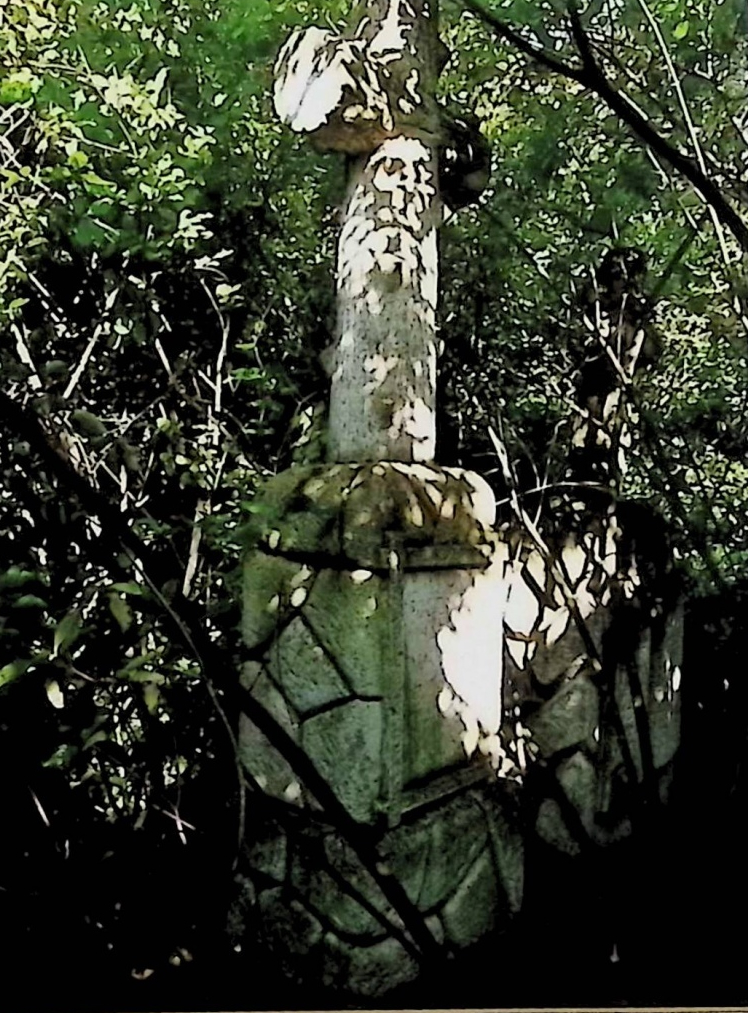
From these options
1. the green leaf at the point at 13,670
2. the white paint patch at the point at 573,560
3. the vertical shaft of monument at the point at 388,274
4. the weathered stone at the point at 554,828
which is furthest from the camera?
the white paint patch at the point at 573,560

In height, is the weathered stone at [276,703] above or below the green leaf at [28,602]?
below

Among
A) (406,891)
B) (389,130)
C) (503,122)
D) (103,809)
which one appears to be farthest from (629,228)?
(103,809)

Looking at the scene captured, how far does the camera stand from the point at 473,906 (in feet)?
4.59

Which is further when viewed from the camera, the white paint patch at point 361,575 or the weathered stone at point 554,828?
the weathered stone at point 554,828

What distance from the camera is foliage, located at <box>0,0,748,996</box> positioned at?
1321 millimetres

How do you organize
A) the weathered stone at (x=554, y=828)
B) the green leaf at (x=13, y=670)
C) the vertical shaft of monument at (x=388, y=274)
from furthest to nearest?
the weathered stone at (x=554, y=828), the vertical shaft of monument at (x=388, y=274), the green leaf at (x=13, y=670)

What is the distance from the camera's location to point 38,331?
135cm

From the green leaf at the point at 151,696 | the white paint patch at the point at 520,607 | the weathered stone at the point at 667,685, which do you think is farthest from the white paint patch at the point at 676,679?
the green leaf at the point at 151,696

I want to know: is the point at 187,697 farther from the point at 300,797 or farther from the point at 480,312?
the point at 480,312

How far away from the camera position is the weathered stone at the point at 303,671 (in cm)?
133

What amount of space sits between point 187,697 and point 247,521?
240 mm

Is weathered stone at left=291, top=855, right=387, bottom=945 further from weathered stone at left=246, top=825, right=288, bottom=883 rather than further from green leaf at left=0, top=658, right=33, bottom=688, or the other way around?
green leaf at left=0, top=658, right=33, bottom=688

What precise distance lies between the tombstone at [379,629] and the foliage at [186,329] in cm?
5

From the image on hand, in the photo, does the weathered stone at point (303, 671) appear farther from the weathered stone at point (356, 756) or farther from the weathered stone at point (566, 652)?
the weathered stone at point (566, 652)
